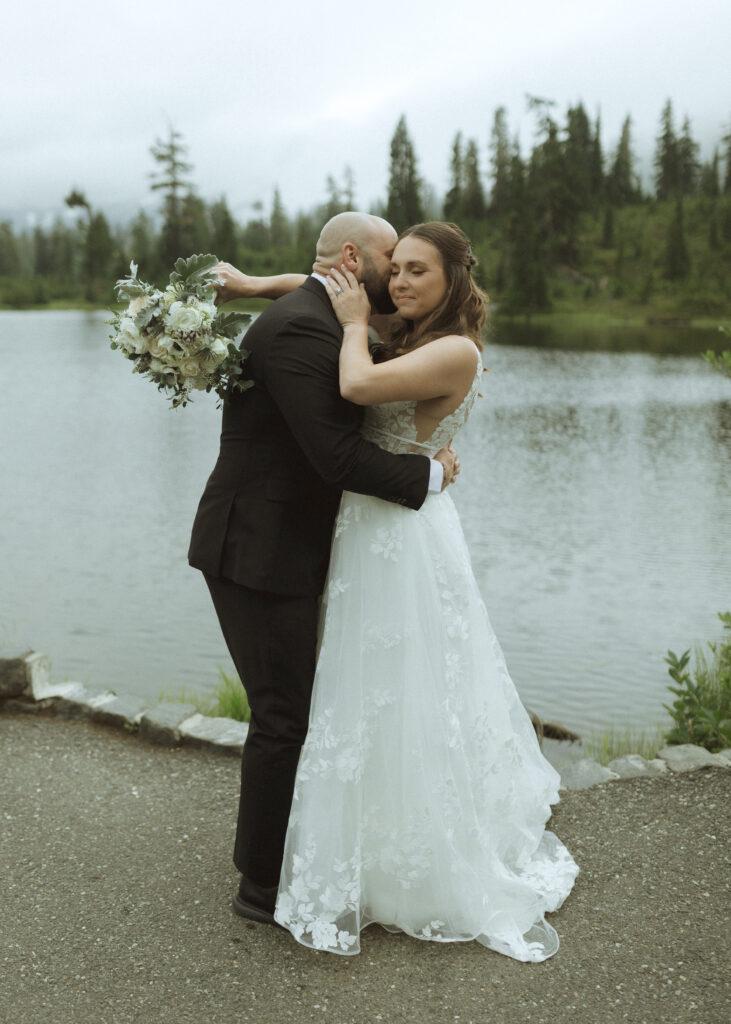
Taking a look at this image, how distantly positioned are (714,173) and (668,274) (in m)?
29.5

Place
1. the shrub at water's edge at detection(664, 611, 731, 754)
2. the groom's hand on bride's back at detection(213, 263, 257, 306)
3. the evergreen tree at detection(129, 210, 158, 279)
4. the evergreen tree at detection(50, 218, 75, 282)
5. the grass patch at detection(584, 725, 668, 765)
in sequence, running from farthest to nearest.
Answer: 1. the evergreen tree at detection(50, 218, 75, 282)
2. the evergreen tree at detection(129, 210, 158, 279)
3. the grass patch at detection(584, 725, 668, 765)
4. the shrub at water's edge at detection(664, 611, 731, 754)
5. the groom's hand on bride's back at detection(213, 263, 257, 306)

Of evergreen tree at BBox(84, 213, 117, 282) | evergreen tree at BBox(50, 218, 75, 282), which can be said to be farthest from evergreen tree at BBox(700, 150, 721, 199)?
evergreen tree at BBox(50, 218, 75, 282)

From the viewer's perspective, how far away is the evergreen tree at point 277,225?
11175 cm

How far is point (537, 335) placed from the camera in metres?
47.3

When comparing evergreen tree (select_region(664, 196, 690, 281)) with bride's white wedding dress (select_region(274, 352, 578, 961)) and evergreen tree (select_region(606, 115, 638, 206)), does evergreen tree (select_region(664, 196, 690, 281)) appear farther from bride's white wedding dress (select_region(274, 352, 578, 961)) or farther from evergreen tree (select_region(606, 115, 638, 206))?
bride's white wedding dress (select_region(274, 352, 578, 961))

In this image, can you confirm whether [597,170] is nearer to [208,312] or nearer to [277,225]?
[277,225]

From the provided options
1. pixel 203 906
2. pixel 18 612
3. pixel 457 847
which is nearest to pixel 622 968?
pixel 457 847

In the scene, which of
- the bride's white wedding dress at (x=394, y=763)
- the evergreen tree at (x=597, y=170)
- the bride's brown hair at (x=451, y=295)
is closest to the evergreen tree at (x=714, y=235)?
the evergreen tree at (x=597, y=170)

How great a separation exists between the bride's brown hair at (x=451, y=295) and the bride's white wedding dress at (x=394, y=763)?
19 centimetres

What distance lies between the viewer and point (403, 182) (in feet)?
228

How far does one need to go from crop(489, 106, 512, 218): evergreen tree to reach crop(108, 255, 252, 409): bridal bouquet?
8350 cm

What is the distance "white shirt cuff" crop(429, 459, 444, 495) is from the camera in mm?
3066

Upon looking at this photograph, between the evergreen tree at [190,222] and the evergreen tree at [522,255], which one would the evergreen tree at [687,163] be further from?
the evergreen tree at [190,222]

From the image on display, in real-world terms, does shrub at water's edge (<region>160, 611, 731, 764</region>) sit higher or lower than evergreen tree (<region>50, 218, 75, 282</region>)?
lower
